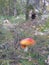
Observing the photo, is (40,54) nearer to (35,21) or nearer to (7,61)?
(7,61)

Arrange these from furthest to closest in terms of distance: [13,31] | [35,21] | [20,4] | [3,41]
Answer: [20,4]
[35,21]
[13,31]
[3,41]

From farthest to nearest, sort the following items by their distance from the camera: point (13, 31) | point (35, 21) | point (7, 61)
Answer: point (35, 21) → point (13, 31) → point (7, 61)

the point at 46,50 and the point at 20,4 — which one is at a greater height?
the point at 20,4

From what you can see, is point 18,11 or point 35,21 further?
point 18,11

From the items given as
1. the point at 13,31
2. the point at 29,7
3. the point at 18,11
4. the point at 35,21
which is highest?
the point at 18,11

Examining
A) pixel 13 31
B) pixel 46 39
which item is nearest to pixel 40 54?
pixel 46 39

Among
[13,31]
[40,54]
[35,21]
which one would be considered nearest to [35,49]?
[40,54]

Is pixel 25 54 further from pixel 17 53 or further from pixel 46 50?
pixel 46 50

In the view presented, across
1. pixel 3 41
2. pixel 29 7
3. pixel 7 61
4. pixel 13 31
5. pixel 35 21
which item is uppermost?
pixel 29 7

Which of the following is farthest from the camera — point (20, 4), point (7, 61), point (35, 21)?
point (20, 4)
